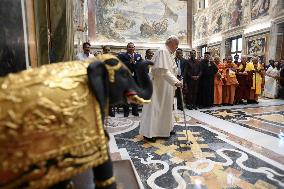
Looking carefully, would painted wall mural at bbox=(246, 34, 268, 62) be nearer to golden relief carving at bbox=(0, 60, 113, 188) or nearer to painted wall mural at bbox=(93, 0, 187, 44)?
painted wall mural at bbox=(93, 0, 187, 44)

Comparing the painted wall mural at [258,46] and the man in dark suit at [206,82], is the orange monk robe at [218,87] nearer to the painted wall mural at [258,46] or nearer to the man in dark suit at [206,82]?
the man in dark suit at [206,82]

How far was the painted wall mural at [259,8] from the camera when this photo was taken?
1481 cm

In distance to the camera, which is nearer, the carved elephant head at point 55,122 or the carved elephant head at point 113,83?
the carved elephant head at point 55,122

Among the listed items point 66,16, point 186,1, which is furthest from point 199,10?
point 66,16

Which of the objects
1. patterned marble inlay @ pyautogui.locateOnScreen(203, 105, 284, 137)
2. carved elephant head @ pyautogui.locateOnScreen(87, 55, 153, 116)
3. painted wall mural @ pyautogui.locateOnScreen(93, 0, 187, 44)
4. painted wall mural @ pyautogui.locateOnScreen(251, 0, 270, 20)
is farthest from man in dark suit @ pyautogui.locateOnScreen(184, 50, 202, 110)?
painted wall mural @ pyautogui.locateOnScreen(251, 0, 270, 20)

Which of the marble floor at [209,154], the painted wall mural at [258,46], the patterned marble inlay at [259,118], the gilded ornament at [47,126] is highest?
the painted wall mural at [258,46]

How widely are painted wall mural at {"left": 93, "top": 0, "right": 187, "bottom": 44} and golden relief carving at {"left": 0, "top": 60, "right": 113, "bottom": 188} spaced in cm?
1415

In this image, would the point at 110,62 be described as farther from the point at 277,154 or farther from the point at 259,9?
the point at 259,9

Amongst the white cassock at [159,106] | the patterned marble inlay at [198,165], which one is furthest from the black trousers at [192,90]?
the white cassock at [159,106]

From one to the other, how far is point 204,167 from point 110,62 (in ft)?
Answer: 7.57

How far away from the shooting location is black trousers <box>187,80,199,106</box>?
812 centimetres

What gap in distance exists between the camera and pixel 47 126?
133cm

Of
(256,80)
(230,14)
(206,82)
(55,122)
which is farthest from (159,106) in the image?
(230,14)

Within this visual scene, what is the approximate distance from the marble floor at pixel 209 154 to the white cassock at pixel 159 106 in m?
0.21
